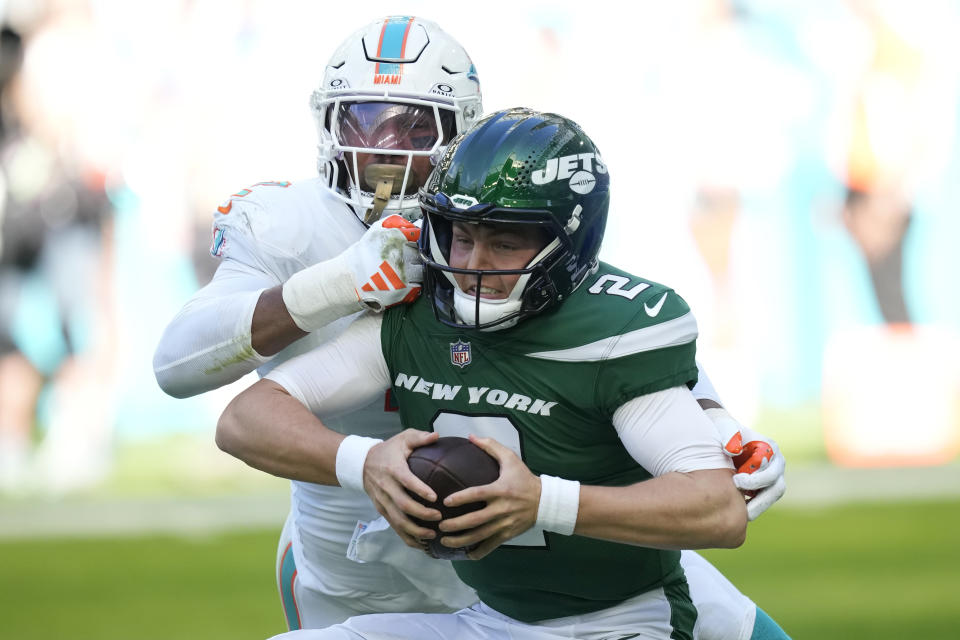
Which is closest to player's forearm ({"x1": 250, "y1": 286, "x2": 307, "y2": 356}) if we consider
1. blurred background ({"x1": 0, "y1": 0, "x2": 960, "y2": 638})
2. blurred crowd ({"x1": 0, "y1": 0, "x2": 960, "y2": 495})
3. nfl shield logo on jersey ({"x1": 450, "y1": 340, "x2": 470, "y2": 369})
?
nfl shield logo on jersey ({"x1": 450, "y1": 340, "x2": 470, "y2": 369})

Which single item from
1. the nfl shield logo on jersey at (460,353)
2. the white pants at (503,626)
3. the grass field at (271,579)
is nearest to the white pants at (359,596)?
the white pants at (503,626)

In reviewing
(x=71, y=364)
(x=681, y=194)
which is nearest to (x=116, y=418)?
(x=71, y=364)

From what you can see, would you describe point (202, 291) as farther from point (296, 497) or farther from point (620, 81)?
point (620, 81)

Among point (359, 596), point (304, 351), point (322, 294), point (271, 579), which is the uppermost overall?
point (322, 294)

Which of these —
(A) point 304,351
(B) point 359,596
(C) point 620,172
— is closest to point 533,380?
(A) point 304,351

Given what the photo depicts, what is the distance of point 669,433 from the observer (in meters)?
2.48

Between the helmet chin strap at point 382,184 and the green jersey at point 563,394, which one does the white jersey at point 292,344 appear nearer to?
the helmet chin strap at point 382,184

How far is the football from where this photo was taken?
91.4 inches

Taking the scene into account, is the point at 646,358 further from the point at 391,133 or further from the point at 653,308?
the point at 391,133

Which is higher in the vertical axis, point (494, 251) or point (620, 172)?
point (494, 251)

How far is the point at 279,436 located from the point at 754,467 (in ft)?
3.20

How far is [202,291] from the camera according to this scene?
312 centimetres

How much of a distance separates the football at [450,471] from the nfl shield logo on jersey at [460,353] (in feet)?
1.05

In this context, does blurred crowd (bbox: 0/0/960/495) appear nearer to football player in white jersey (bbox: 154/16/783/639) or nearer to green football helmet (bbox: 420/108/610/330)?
football player in white jersey (bbox: 154/16/783/639)
